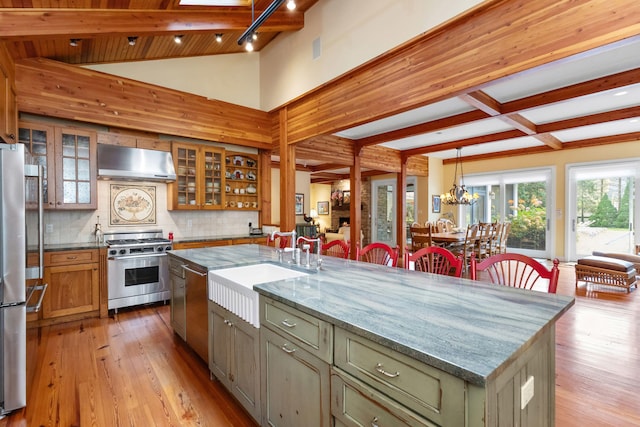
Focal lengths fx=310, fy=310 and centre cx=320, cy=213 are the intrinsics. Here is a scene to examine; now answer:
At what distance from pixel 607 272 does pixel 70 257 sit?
741cm

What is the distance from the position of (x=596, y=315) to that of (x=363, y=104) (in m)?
3.76

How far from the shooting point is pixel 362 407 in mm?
1160

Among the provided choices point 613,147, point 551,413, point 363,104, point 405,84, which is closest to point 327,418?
point 551,413

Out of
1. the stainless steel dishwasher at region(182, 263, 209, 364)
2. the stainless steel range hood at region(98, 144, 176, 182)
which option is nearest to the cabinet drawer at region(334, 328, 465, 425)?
the stainless steel dishwasher at region(182, 263, 209, 364)

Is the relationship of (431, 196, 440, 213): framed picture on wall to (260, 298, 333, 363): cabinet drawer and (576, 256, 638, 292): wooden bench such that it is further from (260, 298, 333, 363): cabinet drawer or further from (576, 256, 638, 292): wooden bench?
(260, 298, 333, 363): cabinet drawer

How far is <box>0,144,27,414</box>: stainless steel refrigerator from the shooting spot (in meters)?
1.99

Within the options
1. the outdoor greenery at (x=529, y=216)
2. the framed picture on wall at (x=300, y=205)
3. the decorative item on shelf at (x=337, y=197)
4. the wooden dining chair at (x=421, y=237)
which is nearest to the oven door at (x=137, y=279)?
the wooden dining chair at (x=421, y=237)

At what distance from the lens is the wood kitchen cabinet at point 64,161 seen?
374 cm

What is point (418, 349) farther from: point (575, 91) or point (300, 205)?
point (300, 205)

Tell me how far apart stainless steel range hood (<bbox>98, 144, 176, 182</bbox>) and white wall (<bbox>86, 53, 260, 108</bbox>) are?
111 cm

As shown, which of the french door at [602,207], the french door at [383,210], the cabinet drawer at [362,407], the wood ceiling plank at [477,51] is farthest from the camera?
the french door at [383,210]

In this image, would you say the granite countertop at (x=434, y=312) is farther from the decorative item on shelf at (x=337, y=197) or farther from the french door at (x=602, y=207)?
the decorative item on shelf at (x=337, y=197)

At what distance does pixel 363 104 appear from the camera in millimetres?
3807

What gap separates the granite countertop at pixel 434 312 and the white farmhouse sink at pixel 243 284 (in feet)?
0.53
